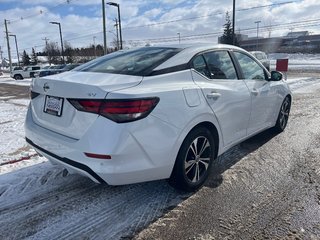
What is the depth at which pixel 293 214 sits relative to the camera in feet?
9.71

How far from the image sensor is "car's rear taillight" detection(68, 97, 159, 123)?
8.50ft

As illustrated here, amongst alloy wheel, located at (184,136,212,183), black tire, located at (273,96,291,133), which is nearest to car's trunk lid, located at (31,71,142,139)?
alloy wheel, located at (184,136,212,183)

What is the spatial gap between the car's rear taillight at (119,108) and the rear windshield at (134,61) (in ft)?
1.60

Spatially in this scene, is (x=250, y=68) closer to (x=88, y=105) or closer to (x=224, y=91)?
(x=224, y=91)

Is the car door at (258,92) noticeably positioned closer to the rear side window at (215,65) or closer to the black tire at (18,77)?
the rear side window at (215,65)

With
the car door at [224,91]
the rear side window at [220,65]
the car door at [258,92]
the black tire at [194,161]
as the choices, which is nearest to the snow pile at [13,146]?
the black tire at [194,161]

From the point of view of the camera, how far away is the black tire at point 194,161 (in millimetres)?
3133

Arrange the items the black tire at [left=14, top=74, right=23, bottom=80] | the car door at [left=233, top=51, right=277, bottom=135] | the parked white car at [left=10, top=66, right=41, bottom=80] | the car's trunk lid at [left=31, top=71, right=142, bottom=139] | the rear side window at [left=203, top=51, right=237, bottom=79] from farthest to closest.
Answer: the black tire at [left=14, top=74, right=23, bottom=80] < the parked white car at [left=10, top=66, right=41, bottom=80] < the car door at [left=233, top=51, right=277, bottom=135] < the rear side window at [left=203, top=51, right=237, bottom=79] < the car's trunk lid at [left=31, top=71, right=142, bottom=139]

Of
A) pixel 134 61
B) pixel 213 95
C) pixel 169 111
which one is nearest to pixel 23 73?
pixel 134 61

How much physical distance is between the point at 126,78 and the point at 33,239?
1.66 meters

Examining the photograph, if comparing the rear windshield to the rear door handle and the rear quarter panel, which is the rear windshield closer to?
the rear quarter panel

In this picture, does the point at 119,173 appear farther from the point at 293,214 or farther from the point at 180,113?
the point at 293,214

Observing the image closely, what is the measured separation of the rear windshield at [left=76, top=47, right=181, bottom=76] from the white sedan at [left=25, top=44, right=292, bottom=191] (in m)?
0.01

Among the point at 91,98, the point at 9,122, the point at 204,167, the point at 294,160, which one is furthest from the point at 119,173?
the point at 9,122
